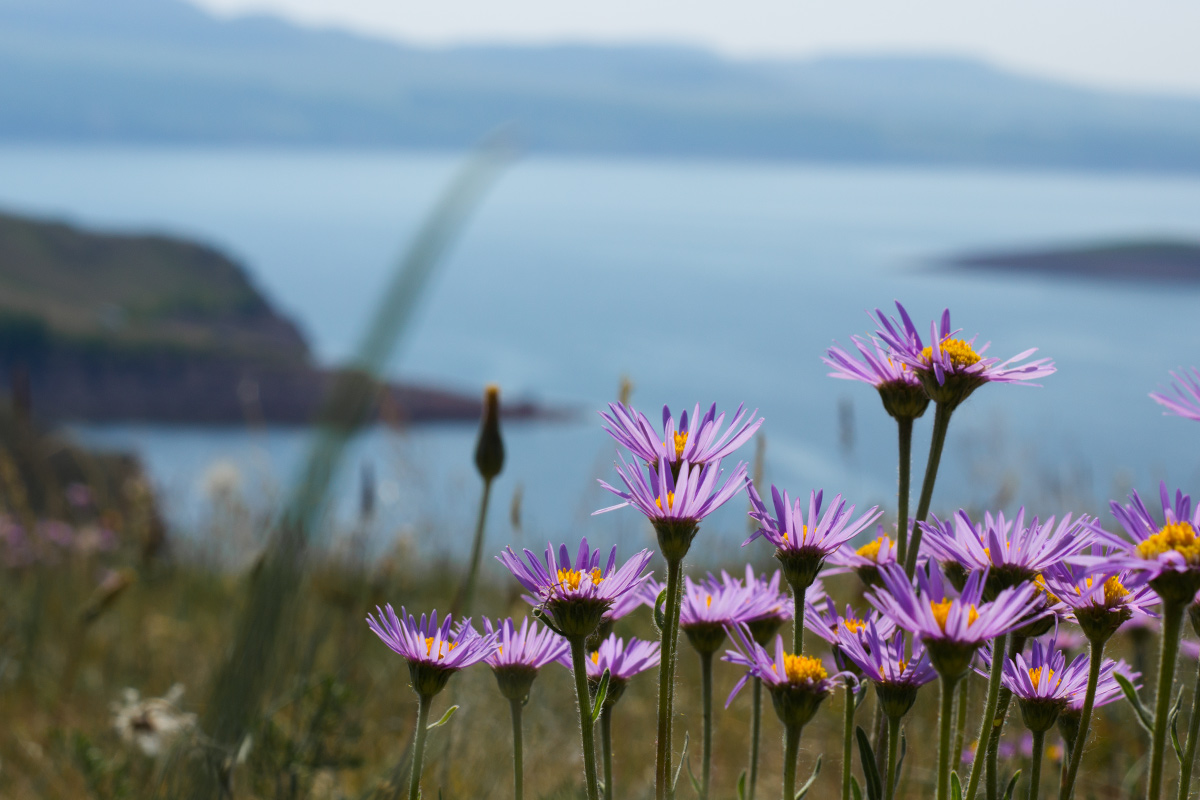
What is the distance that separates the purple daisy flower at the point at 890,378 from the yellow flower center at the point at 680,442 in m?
0.19

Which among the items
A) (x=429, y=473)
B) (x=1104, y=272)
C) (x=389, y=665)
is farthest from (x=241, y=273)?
(x=389, y=665)

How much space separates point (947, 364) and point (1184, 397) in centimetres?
25

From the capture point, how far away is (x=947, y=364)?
1213 mm

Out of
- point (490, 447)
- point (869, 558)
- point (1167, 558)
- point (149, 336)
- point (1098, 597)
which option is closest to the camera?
point (1167, 558)

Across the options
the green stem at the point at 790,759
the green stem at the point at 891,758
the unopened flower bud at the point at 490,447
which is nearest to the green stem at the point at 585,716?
the green stem at the point at 790,759

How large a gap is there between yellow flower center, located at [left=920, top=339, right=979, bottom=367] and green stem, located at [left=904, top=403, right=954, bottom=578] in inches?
2.3

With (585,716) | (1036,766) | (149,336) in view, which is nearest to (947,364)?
(1036,766)

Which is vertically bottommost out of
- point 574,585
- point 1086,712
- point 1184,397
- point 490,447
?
point 1086,712

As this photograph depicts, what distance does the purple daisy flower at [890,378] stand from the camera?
1.25 meters

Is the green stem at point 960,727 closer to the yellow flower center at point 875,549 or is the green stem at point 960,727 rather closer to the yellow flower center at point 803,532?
the yellow flower center at point 875,549

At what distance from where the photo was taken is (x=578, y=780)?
8.09 feet

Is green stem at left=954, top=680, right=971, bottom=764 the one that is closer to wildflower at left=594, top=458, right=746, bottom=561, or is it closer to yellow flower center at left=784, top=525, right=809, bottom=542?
yellow flower center at left=784, top=525, right=809, bottom=542

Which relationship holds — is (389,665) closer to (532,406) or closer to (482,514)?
(482,514)

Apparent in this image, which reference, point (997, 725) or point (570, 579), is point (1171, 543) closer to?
point (997, 725)
